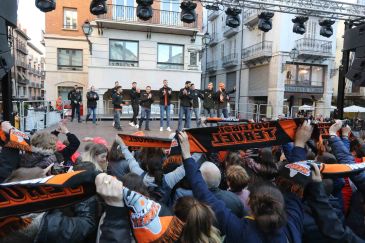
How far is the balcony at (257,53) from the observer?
960 inches

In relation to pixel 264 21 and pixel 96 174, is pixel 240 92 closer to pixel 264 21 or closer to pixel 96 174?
pixel 264 21

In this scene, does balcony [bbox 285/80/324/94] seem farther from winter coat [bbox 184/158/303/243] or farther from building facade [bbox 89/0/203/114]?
winter coat [bbox 184/158/303/243]

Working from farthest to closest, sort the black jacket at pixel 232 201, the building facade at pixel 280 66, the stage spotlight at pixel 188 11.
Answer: the building facade at pixel 280 66
the stage spotlight at pixel 188 11
the black jacket at pixel 232 201

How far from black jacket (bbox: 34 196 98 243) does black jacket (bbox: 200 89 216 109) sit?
9.84 meters

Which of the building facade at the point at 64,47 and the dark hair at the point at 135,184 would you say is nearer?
the dark hair at the point at 135,184

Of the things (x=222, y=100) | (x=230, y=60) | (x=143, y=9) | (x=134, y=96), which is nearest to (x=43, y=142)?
(x=143, y=9)

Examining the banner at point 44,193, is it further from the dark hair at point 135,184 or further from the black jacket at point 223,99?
the black jacket at point 223,99

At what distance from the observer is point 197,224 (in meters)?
1.72

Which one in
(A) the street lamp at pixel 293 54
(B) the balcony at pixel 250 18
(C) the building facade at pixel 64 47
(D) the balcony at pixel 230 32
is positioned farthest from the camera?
(D) the balcony at pixel 230 32

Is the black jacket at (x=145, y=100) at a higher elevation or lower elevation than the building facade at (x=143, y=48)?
lower

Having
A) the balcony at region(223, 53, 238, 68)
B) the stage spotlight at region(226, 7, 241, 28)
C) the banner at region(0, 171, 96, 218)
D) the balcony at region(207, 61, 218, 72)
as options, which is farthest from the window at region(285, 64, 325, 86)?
the banner at region(0, 171, 96, 218)

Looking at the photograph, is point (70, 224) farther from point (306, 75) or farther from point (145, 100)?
point (306, 75)

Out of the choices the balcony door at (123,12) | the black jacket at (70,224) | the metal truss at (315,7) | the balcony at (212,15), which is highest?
the balcony at (212,15)

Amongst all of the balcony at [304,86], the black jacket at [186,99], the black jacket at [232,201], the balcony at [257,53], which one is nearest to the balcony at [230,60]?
the balcony at [257,53]
